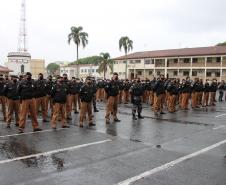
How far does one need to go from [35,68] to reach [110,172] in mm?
100713

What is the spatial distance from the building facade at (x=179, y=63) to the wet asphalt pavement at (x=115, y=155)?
3882cm

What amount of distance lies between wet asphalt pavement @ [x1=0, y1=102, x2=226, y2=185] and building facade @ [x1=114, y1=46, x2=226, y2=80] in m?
38.8

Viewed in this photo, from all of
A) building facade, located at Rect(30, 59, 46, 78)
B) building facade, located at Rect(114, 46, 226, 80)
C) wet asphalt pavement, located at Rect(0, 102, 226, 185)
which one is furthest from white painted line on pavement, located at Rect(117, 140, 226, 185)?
building facade, located at Rect(30, 59, 46, 78)

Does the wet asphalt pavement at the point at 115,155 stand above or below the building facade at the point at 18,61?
below

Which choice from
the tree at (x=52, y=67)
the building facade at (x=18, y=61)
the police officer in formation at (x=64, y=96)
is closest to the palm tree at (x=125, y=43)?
the building facade at (x=18, y=61)

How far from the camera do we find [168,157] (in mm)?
7945

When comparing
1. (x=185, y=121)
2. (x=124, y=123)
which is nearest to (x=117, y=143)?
(x=124, y=123)

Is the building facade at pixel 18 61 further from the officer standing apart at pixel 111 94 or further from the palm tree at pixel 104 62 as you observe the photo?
the officer standing apart at pixel 111 94

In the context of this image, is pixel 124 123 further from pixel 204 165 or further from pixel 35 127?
pixel 204 165

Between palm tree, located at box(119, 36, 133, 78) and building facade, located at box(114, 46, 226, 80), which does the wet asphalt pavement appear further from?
palm tree, located at box(119, 36, 133, 78)

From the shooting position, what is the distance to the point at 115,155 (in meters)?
8.05

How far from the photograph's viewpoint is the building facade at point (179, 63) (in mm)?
52219

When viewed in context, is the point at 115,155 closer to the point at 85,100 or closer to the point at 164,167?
the point at 164,167

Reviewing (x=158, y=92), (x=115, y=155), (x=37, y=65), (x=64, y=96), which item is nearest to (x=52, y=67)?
(x=37, y=65)
